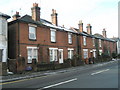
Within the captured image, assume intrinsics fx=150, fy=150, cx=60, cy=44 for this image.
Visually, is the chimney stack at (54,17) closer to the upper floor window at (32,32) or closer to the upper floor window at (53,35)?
the upper floor window at (53,35)

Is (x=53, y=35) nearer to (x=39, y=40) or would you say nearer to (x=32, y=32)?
(x=39, y=40)

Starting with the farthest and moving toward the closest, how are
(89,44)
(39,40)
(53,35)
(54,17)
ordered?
(89,44)
(54,17)
(53,35)
(39,40)

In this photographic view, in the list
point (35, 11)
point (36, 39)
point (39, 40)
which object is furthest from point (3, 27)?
point (35, 11)

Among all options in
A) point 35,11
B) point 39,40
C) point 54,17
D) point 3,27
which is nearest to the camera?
point 3,27

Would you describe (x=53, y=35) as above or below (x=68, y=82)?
above

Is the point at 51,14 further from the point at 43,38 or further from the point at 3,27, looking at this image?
the point at 3,27

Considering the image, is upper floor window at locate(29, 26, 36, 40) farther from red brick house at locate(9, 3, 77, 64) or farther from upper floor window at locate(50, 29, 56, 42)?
upper floor window at locate(50, 29, 56, 42)

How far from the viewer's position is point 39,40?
23.5 m

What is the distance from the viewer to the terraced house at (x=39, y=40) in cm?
2094

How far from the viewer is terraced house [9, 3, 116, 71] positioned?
20938 mm

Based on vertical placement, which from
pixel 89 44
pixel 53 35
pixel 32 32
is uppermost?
pixel 32 32

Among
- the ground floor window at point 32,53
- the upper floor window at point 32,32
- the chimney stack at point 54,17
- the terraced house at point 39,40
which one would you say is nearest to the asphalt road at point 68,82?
the ground floor window at point 32,53

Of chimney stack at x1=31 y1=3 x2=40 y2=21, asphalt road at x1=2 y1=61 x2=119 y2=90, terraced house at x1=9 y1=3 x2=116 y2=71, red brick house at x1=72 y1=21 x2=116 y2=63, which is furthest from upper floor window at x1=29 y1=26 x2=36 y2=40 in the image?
red brick house at x1=72 y1=21 x2=116 y2=63

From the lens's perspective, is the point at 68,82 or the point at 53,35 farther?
the point at 53,35
